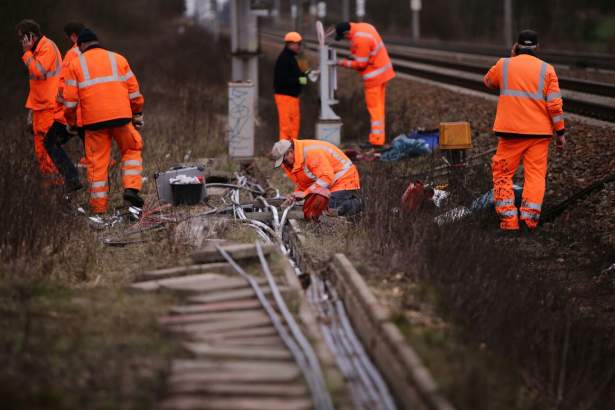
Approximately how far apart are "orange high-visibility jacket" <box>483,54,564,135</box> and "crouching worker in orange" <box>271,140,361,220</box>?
1.59m

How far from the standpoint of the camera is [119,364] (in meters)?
4.85

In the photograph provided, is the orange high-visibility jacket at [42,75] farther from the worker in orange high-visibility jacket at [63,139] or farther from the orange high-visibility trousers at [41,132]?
the worker in orange high-visibility jacket at [63,139]

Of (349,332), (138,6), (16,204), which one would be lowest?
(349,332)

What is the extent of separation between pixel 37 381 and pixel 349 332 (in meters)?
1.97

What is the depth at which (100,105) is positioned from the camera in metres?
9.11

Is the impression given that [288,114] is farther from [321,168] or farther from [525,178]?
[525,178]

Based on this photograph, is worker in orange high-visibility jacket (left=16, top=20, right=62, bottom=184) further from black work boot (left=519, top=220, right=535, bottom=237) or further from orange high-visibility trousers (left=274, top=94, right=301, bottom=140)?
black work boot (left=519, top=220, right=535, bottom=237)

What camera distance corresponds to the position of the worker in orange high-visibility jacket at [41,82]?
33.0 ft

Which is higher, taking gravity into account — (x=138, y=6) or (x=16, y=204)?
(x=138, y=6)

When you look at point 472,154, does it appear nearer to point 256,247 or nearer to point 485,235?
point 485,235

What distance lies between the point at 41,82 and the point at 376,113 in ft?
16.4

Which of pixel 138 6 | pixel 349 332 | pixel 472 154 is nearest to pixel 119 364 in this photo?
pixel 349 332

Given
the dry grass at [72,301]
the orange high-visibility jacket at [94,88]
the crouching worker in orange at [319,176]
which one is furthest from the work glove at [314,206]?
the orange high-visibility jacket at [94,88]

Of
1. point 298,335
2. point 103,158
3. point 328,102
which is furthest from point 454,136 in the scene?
point 298,335
